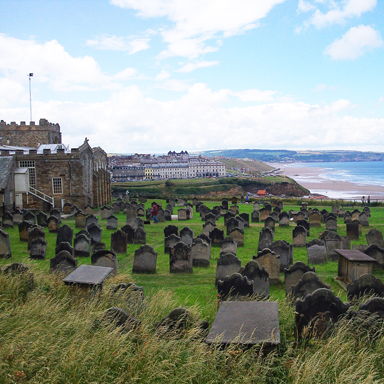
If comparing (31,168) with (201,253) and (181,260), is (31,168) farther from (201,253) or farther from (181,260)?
(181,260)

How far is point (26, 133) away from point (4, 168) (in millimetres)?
23245

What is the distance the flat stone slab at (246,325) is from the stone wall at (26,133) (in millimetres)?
48666

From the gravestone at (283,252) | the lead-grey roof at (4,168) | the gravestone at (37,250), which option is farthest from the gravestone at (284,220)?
the lead-grey roof at (4,168)

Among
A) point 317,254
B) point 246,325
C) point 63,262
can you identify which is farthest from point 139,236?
point 246,325

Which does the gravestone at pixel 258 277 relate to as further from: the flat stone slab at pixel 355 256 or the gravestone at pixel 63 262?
the gravestone at pixel 63 262

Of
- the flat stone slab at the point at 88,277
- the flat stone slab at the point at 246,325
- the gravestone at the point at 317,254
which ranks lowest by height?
the gravestone at the point at 317,254

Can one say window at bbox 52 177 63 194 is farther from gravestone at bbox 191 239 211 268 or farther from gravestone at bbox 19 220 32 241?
gravestone at bbox 191 239 211 268

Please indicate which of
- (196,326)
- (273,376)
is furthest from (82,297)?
(273,376)

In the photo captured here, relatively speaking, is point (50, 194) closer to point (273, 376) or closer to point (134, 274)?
point (134, 274)

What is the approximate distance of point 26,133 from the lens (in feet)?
167

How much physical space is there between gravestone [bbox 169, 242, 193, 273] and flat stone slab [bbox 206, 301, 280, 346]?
669 centimetres

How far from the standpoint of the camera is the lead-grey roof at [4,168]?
28.6 metres

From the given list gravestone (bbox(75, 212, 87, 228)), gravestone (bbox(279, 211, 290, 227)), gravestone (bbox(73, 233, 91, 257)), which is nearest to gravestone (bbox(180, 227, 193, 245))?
gravestone (bbox(73, 233, 91, 257))

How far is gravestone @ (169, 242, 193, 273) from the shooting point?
537 inches
